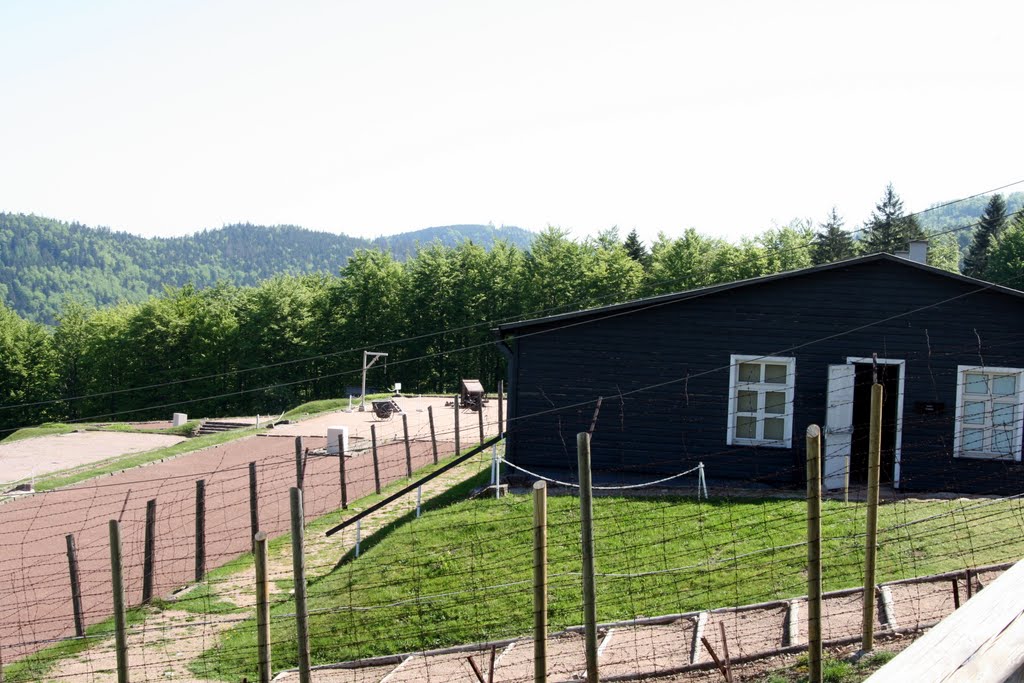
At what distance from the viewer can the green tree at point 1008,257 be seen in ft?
221

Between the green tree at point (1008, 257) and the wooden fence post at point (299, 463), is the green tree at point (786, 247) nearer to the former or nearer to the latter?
the green tree at point (1008, 257)

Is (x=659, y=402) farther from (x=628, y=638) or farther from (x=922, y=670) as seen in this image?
(x=922, y=670)

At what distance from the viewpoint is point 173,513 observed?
2075 cm

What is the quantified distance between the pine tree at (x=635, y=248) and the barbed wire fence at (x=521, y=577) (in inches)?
2252

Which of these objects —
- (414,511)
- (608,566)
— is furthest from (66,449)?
(608,566)

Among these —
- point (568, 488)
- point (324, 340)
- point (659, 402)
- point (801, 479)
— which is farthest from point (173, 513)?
point (324, 340)

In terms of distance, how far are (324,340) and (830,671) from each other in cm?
6843

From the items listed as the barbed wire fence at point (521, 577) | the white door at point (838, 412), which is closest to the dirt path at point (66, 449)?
the barbed wire fence at point (521, 577)

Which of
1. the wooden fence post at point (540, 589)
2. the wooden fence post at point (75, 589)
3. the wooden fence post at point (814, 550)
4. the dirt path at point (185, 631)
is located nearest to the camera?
the wooden fence post at point (540, 589)

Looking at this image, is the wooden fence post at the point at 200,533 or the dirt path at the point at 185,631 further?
the wooden fence post at the point at 200,533

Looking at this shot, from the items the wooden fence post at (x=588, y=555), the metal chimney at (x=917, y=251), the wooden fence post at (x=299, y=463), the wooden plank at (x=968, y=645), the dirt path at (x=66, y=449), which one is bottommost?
the dirt path at (x=66, y=449)

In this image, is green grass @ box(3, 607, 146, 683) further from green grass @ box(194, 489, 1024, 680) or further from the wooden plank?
the wooden plank

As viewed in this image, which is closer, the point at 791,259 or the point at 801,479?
the point at 801,479

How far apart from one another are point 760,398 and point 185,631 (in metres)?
10.6
